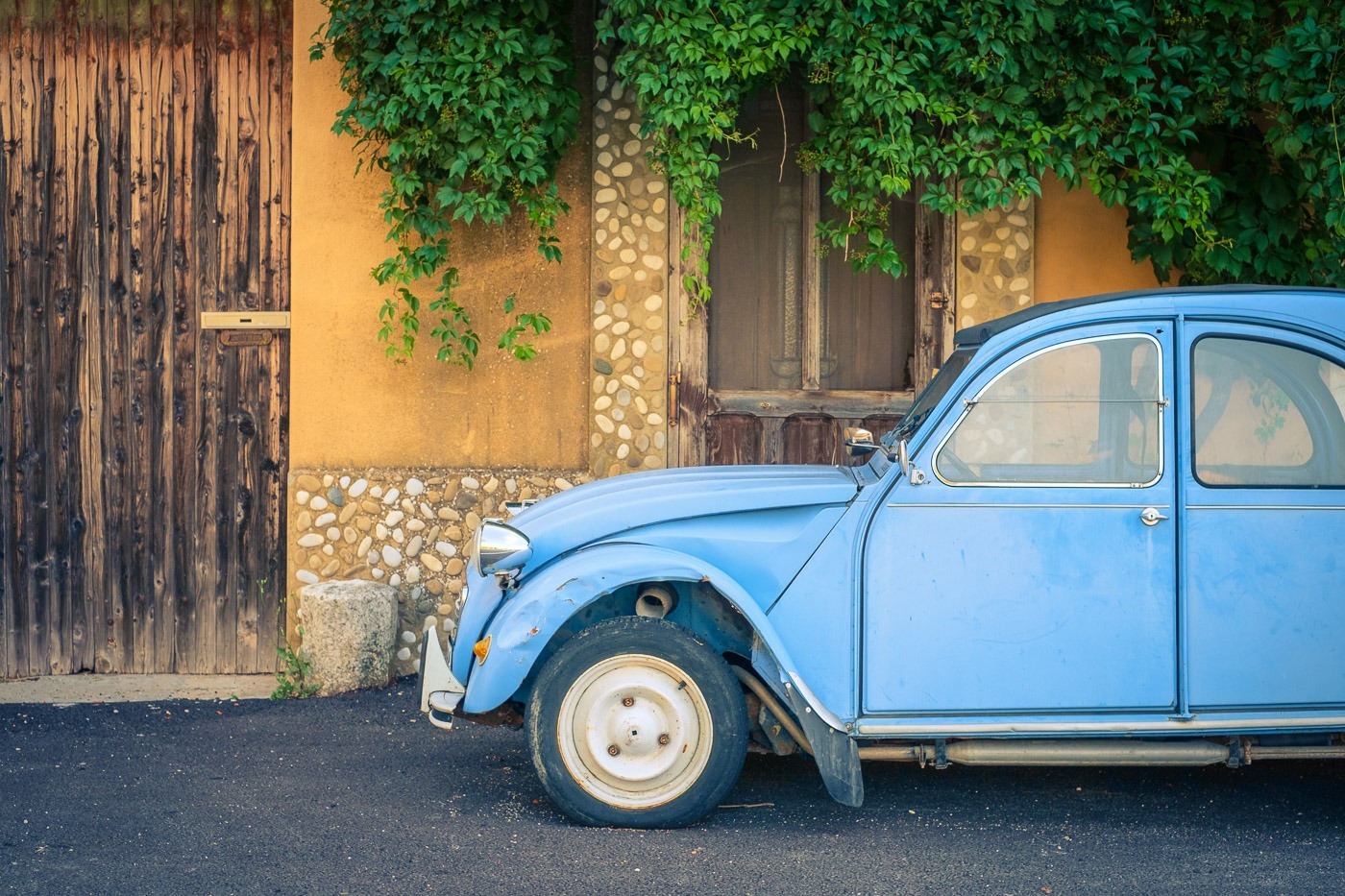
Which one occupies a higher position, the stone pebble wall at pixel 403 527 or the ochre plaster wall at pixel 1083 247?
the ochre plaster wall at pixel 1083 247

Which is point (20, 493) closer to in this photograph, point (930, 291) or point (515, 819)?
point (515, 819)

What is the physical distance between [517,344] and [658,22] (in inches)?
70.2

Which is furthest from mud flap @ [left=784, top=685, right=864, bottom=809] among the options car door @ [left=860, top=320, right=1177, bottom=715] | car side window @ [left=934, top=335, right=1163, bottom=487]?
car side window @ [left=934, top=335, right=1163, bottom=487]

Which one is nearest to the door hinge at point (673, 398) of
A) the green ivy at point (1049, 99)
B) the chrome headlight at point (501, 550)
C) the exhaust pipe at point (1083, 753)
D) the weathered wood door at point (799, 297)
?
the weathered wood door at point (799, 297)

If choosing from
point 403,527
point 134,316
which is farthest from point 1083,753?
point 134,316

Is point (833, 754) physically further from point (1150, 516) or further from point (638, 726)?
point (1150, 516)

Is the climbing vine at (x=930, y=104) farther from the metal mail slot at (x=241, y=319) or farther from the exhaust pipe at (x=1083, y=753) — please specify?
the exhaust pipe at (x=1083, y=753)

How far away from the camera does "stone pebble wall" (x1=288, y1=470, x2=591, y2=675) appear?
22.9 ft

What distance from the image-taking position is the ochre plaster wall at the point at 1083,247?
709 centimetres

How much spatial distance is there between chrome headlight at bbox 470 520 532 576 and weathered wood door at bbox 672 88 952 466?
2693 millimetres

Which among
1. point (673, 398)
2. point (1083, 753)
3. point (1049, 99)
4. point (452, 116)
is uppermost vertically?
point (1049, 99)

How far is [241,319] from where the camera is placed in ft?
23.2

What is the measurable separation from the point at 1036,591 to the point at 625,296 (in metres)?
3.29

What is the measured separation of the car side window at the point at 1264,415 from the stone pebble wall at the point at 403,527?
3.49 m
